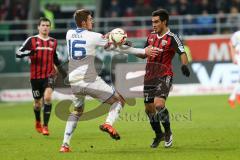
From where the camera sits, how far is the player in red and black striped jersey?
12.4 metres

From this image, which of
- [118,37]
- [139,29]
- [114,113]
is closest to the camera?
[118,37]

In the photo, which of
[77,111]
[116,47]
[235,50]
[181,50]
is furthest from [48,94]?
[235,50]

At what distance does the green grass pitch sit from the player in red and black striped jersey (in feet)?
1.67

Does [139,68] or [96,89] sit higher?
[96,89]

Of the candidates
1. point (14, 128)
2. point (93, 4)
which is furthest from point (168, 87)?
point (93, 4)

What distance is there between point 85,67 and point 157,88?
1.36 m

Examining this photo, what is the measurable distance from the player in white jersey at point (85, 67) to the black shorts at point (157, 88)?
745 millimetres

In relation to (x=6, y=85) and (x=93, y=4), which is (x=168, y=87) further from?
(x=93, y=4)

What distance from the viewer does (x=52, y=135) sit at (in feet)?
50.4

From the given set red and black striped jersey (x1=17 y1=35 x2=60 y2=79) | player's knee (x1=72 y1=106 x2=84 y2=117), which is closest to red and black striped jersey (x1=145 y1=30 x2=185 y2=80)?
player's knee (x1=72 y1=106 x2=84 y2=117)

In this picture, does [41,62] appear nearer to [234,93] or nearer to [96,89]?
[96,89]

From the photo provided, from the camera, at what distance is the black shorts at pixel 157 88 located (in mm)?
12406

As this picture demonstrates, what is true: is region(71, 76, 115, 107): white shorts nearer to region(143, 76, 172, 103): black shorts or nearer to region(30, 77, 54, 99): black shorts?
region(143, 76, 172, 103): black shorts

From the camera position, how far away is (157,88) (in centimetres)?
1247
